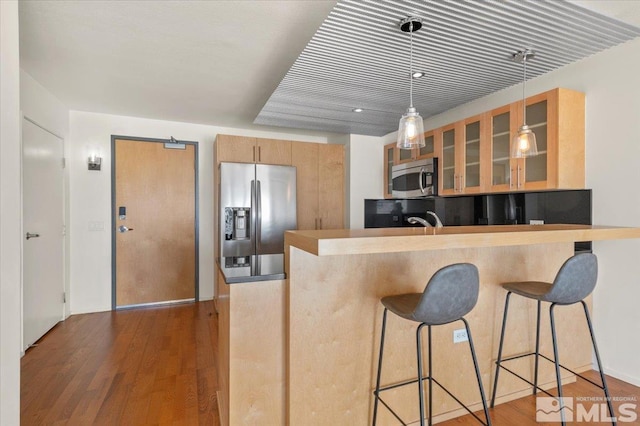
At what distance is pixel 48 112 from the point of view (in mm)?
3092

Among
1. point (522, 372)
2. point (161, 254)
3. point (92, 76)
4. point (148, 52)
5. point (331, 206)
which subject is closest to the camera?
point (522, 372)

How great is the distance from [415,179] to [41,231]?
12.5 ft

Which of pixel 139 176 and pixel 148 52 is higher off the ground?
pixel 148 52

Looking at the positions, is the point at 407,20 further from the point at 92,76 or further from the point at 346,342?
the point at 92,76

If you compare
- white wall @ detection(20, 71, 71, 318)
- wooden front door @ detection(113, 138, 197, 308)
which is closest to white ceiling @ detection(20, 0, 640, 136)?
white wall @ detection(20, 71, 71, 318)

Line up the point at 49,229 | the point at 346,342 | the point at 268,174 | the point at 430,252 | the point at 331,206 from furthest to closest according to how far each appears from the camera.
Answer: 1. the point at 331,206
2. the point at 268,174
3. the point at 49,229
4. the point at 430,252
5. the point at 346,342

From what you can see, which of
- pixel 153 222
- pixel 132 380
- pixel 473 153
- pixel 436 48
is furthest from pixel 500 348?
pixel 153 222

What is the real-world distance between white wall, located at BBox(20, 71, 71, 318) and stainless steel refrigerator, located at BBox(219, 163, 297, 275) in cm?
167

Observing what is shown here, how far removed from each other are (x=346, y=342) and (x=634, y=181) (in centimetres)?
223

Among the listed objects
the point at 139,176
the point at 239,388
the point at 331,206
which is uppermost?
the point at 139,176

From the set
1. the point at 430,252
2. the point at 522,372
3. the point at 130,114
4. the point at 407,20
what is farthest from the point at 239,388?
the point at 130,114

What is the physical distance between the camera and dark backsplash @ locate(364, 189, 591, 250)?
2428 mm

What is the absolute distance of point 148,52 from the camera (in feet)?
7.63

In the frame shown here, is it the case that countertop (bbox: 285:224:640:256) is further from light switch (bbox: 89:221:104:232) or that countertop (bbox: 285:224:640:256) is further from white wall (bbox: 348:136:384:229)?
light switch (bbox: 89:221:104:232)
